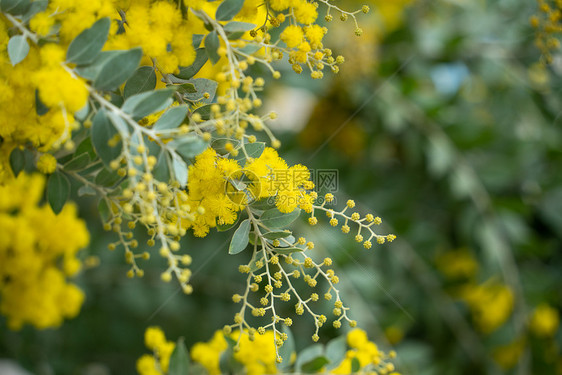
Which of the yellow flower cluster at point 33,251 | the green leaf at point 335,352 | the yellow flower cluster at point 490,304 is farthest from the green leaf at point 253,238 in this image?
the yellow flower cluster at point 490,304

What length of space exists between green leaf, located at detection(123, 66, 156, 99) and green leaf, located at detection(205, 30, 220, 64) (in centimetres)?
6

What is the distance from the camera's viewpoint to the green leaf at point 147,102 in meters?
0.35

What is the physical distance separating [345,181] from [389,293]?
0.92ft

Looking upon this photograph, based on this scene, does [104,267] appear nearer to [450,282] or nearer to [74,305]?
[74,305]

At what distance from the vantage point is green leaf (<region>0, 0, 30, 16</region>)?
0.39 m

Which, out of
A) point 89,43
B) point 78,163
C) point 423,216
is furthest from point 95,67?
point 423,216

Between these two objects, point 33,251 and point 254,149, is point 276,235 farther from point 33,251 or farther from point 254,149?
point 33,251

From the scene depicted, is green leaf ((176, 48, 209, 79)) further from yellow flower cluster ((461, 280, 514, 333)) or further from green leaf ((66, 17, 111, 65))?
yellow flower cluster ((461, 280, 514, 333))

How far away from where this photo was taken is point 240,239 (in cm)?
41

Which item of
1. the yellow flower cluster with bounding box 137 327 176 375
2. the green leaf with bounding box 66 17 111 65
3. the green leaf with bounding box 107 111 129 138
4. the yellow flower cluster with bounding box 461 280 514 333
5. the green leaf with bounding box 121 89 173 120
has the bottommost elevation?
the yellow flower cluster with bounding box 461 280 514 333

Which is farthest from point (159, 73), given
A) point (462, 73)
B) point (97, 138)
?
point (462, 73)

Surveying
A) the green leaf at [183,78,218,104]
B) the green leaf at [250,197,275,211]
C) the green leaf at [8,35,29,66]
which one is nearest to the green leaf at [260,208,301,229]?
the green leaf at [250,197,275,211]

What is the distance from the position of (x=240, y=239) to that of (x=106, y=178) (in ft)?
0.47

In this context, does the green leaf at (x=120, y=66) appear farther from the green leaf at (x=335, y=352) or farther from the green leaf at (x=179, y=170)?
the green leaf at (x=335, y=352)
